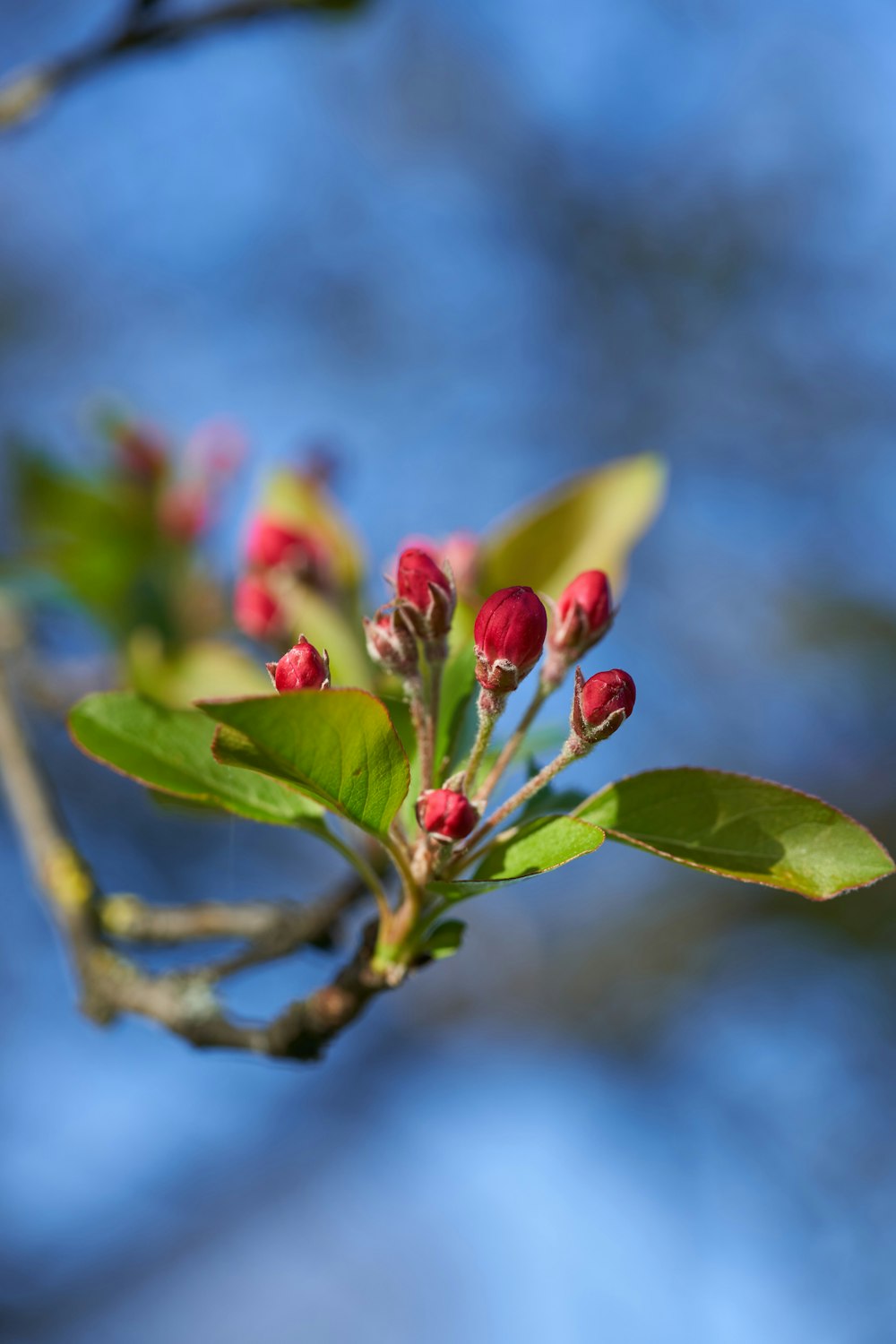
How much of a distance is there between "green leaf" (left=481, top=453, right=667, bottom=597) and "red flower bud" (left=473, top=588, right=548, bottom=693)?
1.48 ft

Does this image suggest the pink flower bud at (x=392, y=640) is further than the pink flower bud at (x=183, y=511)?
No

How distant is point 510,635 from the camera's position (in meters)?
0.79

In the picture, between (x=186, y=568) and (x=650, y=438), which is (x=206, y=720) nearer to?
(x=186, y=568)

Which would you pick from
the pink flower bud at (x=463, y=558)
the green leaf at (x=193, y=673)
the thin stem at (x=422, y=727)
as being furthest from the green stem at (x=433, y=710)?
the green leaf at (x=193, y=673)

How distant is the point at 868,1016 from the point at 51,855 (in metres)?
3.29

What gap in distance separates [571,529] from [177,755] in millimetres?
559

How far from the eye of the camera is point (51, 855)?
1508 mm

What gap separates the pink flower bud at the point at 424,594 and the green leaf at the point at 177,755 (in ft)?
0.55

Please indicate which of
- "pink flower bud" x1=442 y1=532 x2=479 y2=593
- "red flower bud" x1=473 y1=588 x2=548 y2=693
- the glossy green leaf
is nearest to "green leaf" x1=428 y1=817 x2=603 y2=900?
"red flower bud" x1=473 y1=588 x2=548 y2=693

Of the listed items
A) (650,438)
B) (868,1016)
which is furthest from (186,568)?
(650,438)

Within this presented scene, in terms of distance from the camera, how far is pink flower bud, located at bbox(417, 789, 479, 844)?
0.75m

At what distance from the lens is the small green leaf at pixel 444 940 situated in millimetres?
856

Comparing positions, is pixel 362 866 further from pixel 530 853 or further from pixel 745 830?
pixel 745 830

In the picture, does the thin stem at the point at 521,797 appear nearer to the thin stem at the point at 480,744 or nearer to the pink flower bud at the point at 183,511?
the thin stem at the point at 480,744
